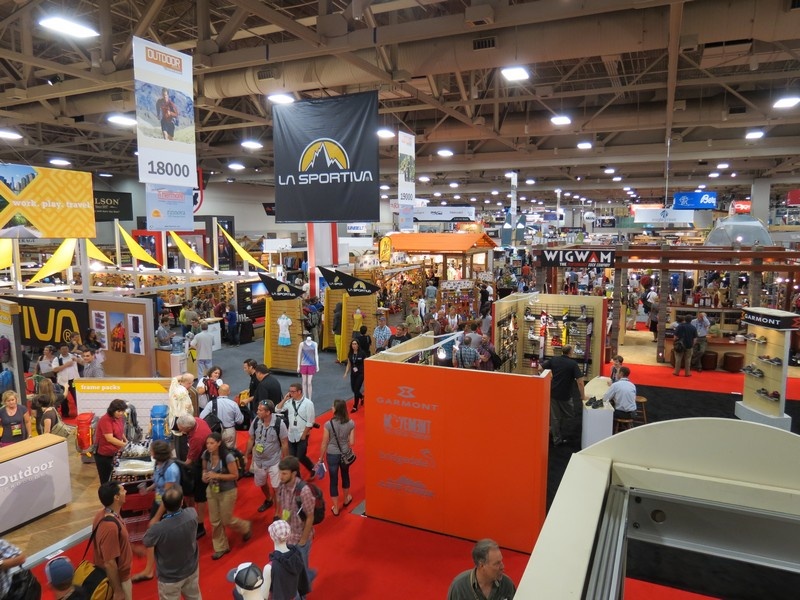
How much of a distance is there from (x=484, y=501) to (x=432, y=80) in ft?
26.3

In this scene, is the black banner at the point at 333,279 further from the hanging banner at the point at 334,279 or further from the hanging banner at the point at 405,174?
the hanging banner at the point at 405,174

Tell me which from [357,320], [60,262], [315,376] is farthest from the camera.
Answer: [60,262]

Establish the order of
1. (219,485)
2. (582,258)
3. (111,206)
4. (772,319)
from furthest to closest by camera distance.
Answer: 1. (111,206)
2. (582,258)
3. (772,319)
4. (219,485)

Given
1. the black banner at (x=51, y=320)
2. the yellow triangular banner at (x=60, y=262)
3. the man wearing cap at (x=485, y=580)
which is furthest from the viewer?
the yellow triangular banner at (x=60, y=262)

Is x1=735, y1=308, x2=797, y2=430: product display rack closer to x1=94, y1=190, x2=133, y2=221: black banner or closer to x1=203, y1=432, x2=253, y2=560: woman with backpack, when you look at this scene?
x1=203, y1=432, x2=253, y2=560: woman with backpack

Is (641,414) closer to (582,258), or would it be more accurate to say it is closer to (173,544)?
(582,258)

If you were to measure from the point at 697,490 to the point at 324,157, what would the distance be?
6844mm

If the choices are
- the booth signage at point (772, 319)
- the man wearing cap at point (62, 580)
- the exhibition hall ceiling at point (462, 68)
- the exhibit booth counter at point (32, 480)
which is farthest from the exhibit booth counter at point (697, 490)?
the booth signage at point (772, 319)

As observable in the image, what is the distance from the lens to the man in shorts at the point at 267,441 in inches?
213

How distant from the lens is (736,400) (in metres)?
9.96

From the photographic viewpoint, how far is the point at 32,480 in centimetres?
566

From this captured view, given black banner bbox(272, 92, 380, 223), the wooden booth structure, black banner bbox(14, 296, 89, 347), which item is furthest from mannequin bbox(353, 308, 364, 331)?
the wooden booth structure

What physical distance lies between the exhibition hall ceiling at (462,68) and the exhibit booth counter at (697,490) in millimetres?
5655

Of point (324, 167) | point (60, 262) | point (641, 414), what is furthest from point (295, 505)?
point (60, 262)
